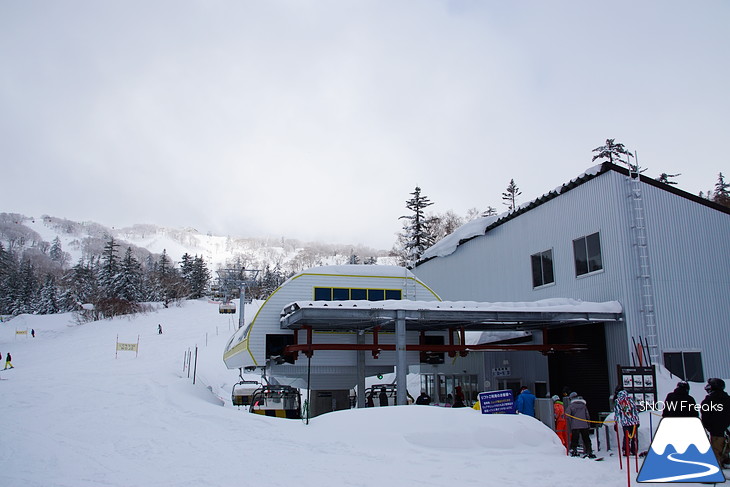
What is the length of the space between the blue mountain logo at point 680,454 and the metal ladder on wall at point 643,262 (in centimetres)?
1215

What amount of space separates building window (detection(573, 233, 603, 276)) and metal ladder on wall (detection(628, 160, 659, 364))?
4.43 feet

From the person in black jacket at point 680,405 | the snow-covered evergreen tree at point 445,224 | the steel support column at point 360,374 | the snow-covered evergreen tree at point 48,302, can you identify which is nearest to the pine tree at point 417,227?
the snow-covered evergreen tree at point 445,224

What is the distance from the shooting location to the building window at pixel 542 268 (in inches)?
860

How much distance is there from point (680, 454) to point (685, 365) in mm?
13245

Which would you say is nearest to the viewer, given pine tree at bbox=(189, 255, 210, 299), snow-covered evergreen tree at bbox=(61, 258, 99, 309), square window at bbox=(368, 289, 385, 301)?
square window at bbox=(368, 289, 385, 301)

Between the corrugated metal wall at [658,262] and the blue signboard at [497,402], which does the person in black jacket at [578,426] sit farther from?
the corrugated metal wall at [658,262]

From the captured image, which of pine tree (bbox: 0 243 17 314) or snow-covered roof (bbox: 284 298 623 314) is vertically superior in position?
pine tree (bbox: 0 243 17 314)

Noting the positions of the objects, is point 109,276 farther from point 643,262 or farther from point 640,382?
point 640,382

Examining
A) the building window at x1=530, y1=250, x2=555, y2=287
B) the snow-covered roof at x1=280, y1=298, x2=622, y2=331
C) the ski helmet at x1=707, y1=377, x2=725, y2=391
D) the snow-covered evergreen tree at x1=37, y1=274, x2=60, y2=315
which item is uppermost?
the snow-covered evergreen tree at x1=37, y1=274, x2=60, y2=315

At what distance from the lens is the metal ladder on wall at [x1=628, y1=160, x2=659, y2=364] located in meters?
17.6

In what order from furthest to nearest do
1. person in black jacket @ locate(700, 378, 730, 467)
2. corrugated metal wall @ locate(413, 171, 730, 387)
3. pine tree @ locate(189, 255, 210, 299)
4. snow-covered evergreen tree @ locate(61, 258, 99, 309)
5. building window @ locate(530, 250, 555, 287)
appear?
pine tree @ locate(189, 255, 210, 299)
snow-covered evergreen tree @ locate(61, 258, 99, 309)
building window @ locate(530, 250, 555, 287)
corrugated metal wall @ locate(413, 171, 730, 387)
person in black jacket @ locate(700, 378, 730, 467)

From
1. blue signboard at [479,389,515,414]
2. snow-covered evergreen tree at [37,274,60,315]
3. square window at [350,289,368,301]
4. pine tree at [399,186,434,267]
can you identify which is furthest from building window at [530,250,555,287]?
snow-covered evergreen tree at [37,274,60,315]

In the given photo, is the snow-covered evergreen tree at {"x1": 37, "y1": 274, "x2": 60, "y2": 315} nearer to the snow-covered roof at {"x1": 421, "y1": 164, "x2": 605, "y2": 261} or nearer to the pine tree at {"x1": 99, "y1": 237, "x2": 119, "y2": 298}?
the pine tree at {"x1": 99, "y1": 237, "x2": 119, "y2": 298}

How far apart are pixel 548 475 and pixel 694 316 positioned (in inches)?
444
